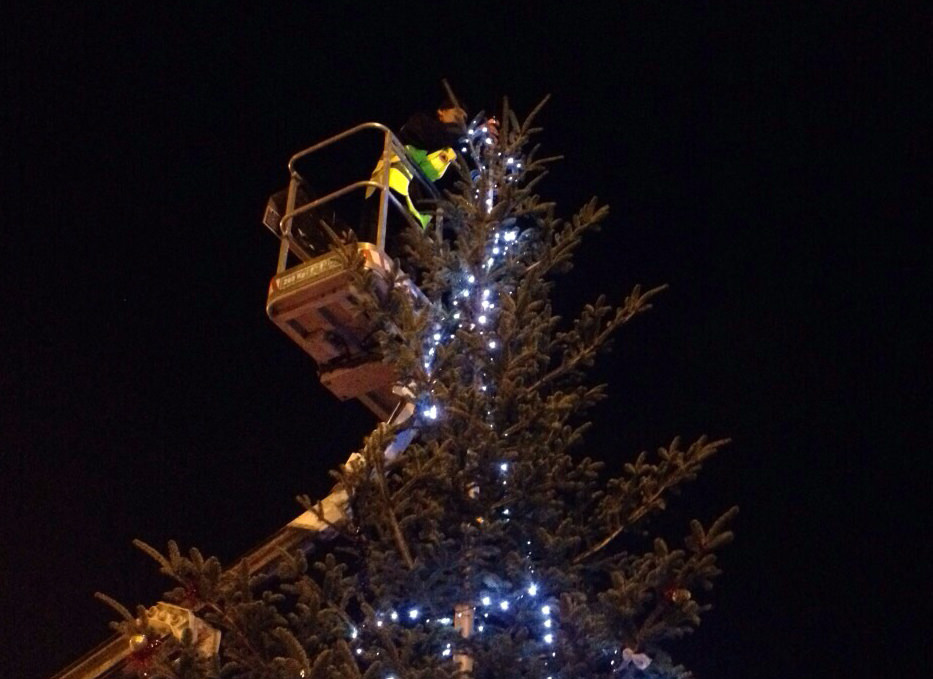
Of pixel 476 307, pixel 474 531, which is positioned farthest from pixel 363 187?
pixel 474 531

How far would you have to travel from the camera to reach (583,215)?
19.3 ft

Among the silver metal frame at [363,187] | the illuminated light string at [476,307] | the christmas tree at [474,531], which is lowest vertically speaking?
the christmas tree at [474,531]

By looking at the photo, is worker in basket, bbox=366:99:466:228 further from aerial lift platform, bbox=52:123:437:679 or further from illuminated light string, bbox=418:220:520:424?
illuminated light string, bbox=418:220:520:424

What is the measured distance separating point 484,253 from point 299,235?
6.64 feet

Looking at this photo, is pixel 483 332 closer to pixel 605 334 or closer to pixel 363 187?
pixel 605 334

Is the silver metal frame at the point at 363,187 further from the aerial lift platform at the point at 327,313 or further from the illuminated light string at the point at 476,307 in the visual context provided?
the illuminated light string at the point at 476,307

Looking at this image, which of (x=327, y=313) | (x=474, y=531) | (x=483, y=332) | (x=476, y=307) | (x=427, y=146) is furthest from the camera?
(x=427, y=146)

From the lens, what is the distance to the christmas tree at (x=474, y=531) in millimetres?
4410

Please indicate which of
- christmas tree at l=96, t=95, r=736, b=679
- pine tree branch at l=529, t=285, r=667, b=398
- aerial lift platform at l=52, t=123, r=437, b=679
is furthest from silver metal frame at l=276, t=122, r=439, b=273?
pine tree branch at l=529, t=285, r=667, b=398

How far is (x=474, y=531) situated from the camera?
4809 mm

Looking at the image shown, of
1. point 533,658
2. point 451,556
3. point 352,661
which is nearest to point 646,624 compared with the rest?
point 533,658

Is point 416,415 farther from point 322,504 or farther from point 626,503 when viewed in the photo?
point 626,503

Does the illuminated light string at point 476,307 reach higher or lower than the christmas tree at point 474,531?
higher

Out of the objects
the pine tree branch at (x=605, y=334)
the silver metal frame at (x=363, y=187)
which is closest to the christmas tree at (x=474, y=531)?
the pine tree branch at (x=605, y=334)
